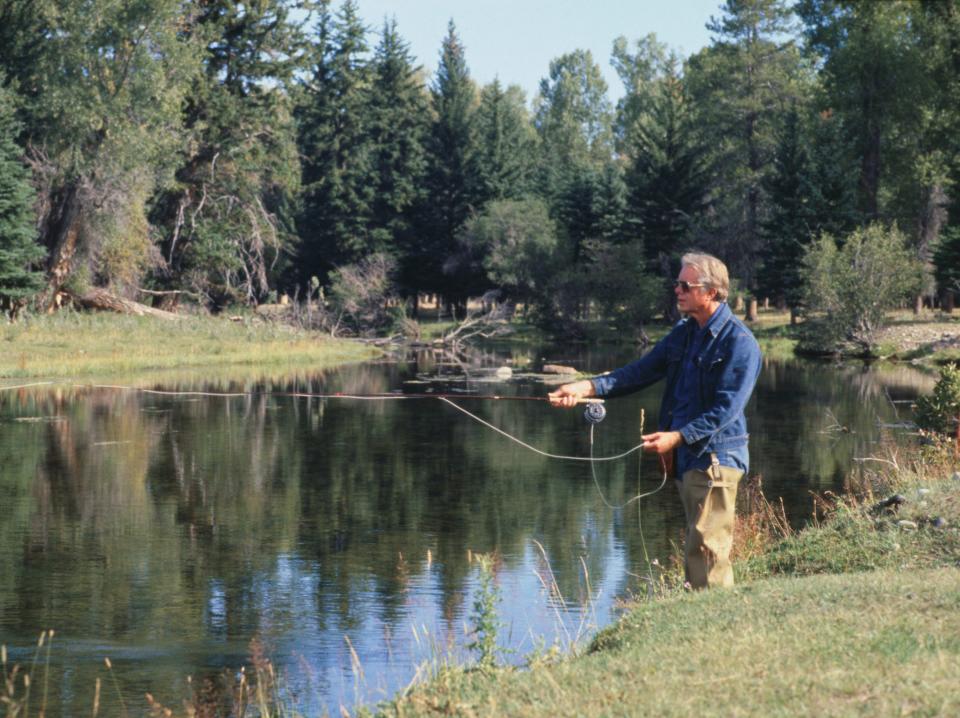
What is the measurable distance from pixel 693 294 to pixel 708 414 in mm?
730

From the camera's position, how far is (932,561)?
965cm

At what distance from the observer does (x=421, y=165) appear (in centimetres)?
6794

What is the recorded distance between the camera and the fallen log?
46872 millimetres

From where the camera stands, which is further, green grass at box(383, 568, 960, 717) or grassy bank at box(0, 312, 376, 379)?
grassy bank at box(0, 312, 376, 379)

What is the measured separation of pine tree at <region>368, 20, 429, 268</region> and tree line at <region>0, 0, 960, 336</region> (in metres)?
0.15

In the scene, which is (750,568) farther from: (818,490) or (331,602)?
(818,490)

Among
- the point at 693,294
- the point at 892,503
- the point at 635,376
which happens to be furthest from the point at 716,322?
the point at 892,503

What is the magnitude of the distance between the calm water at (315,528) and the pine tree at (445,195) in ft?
124

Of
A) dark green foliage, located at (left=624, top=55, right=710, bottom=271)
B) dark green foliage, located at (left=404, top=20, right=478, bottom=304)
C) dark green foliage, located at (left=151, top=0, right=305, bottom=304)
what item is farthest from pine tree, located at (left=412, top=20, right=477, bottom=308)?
dark green foliage, located at (left=151, top=0, right=305, bottom=304)

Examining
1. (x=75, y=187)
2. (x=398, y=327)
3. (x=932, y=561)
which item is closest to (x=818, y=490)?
(x=932, y=561)

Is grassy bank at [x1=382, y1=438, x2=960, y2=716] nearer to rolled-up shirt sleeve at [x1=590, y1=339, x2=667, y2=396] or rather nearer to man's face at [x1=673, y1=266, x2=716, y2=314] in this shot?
rolled-up shirt sleeve at [x1=590, y1=339, x2=667, y2=396]

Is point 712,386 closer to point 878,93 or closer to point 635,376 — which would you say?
point 635,376

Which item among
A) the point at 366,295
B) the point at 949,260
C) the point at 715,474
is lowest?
the point at 715,474

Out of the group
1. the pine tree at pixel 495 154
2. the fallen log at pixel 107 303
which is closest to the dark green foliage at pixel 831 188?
the pine tree at pixel 495 154
